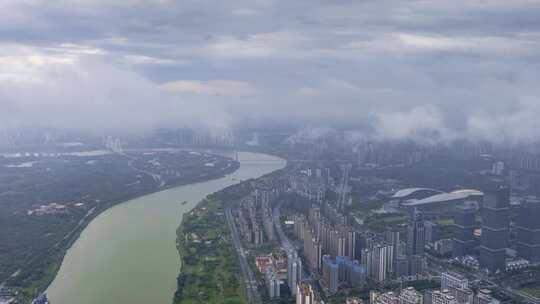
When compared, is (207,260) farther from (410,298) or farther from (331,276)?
(410,298)

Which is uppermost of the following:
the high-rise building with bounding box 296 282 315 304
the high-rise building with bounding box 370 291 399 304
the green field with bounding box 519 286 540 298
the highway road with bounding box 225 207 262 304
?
the high-rise building with bounding box 296 282 315 304

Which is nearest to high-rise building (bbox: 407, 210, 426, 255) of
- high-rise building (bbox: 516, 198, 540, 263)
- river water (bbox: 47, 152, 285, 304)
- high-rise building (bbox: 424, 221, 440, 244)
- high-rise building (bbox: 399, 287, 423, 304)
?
high-rise building (bbox: 424, 221, 440, 244)

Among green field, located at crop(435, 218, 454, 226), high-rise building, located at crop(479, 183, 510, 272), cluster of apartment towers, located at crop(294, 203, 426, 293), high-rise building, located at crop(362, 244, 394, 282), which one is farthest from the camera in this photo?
green field, located at crop(435, 218, 454, 226)

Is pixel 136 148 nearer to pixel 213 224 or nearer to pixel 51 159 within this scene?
pixel 51 159

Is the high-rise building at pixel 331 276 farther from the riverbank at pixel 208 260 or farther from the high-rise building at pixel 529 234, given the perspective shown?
the high-rise building at pixel 529 234

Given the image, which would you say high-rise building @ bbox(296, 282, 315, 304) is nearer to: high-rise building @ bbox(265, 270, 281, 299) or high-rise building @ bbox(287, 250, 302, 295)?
high-rise building @ bbox(265, 270, 281, 299)

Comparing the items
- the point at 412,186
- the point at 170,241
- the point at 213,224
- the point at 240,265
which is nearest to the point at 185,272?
the point at 240,265
